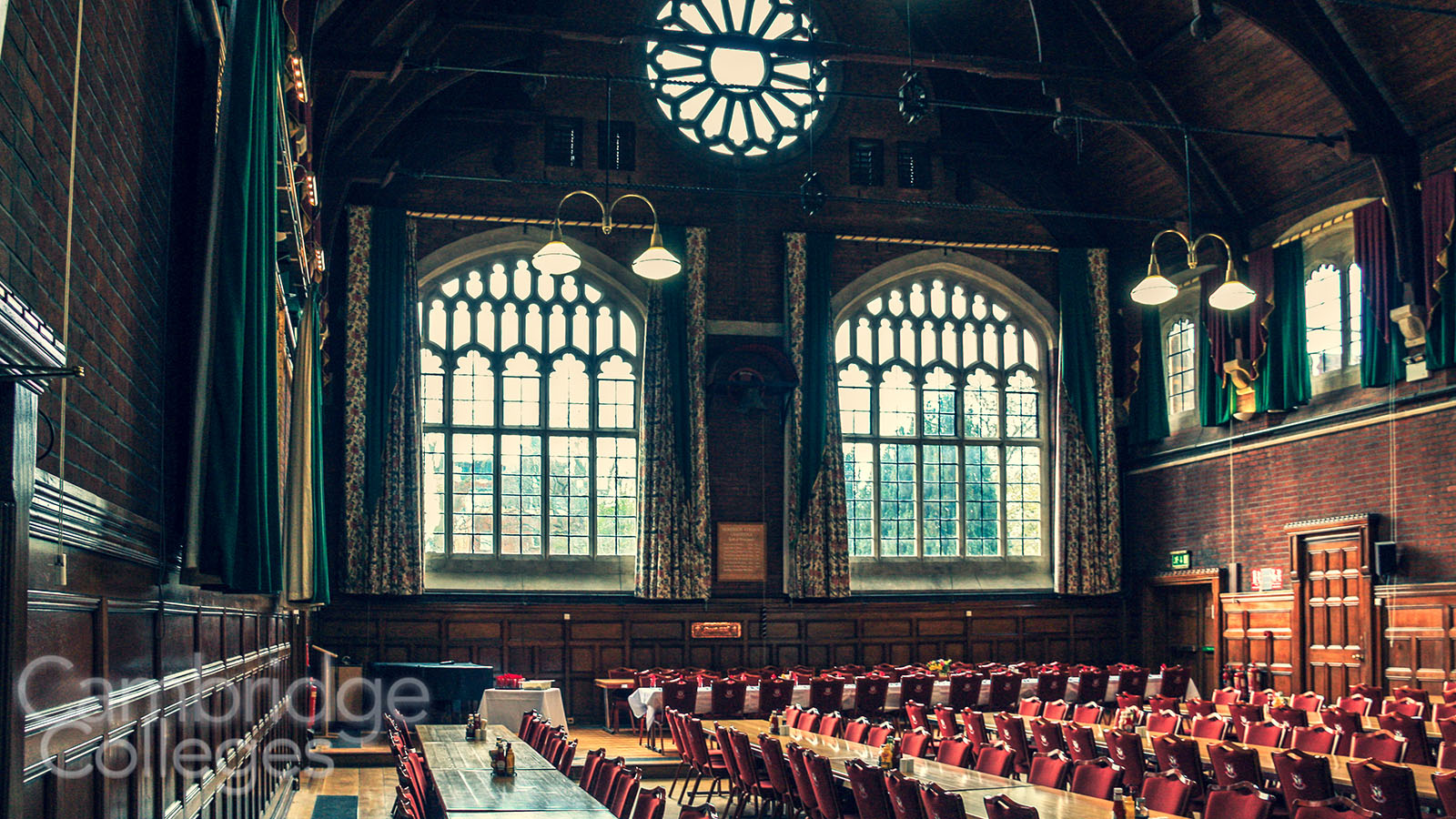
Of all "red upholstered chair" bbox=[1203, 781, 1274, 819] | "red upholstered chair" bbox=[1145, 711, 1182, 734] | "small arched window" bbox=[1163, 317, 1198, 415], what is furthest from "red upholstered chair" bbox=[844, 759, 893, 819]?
"small arched window" bbox=[1163, 317, 1198, 415]

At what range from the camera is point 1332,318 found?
14.8 meters

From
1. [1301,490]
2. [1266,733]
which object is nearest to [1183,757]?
[1266,733]

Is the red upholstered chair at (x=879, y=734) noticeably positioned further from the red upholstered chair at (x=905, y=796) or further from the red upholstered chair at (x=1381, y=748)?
the red upholstered chair at (x=1381, y=748)

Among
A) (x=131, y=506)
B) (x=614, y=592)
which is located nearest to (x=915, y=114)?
(x=614, y=592)

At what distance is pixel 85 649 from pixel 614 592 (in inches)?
551

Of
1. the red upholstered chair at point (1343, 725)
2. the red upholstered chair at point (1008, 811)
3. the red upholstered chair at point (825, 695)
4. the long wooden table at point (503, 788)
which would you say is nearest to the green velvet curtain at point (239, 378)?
the long wooden table at point (503, 788)

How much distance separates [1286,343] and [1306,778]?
992 centimetres

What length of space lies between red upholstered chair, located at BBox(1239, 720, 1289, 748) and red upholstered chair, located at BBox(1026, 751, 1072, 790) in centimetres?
266

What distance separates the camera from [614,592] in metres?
16.9

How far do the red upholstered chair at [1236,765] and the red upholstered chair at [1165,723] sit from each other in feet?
7.27

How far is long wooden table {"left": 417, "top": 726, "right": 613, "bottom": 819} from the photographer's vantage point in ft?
18.4

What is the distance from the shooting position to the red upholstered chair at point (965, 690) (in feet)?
47.3

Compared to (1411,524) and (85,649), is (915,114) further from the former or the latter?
(85,649)

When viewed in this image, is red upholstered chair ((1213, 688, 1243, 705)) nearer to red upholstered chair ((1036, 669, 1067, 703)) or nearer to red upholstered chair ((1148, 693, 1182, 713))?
red upholstered chair ((1148, 693, 1182, 713))
